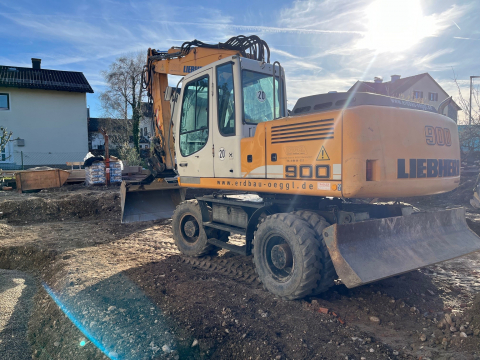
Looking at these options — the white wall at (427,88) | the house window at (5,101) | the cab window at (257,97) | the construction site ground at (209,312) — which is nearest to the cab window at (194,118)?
the cab window at (257,97)

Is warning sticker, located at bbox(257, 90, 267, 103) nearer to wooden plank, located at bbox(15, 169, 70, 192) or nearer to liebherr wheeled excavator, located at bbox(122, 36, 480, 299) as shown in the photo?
liebherr wheeled excavator, located at bbox(122, 36, 480, 299)

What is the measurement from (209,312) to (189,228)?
244 cm

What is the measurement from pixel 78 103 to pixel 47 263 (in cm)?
2102

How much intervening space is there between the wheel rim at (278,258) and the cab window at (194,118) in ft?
6.08

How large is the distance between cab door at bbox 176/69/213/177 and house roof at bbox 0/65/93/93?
21.0 m

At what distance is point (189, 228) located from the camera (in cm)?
595

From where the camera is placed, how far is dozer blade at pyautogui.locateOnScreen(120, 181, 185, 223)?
718 centimetres

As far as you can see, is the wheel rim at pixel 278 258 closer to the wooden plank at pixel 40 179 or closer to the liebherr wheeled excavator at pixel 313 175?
the liebherr wheeled excavator at pixel 313 175

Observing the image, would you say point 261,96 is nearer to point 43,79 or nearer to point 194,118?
point 194,118

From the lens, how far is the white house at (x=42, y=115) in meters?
22.0

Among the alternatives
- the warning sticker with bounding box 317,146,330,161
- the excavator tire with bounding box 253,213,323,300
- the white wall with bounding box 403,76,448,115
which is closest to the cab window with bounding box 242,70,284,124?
the warning sticker with bounding box 317,146,330,161

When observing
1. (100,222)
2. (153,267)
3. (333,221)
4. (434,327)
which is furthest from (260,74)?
(100,222)

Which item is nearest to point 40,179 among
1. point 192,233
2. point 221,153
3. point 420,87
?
point 192,233

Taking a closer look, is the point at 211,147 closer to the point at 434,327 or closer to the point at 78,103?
the point at 434,327
